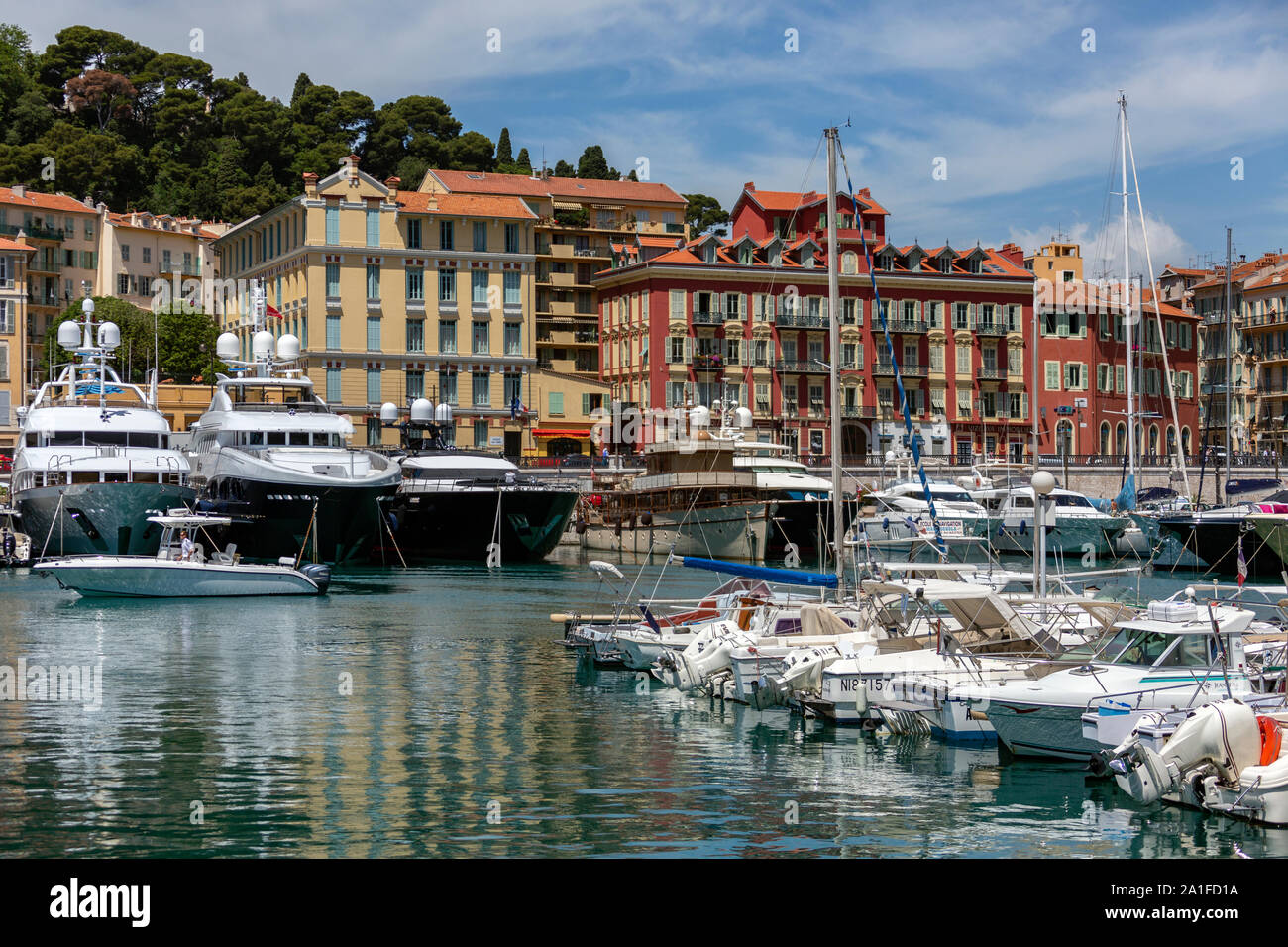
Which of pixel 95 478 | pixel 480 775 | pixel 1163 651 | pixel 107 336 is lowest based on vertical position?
pixel 480 775

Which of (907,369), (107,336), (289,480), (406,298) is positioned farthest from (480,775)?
(907,369)

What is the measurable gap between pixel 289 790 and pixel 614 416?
246 ft

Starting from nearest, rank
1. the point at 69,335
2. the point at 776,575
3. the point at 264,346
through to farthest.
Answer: the point at 776,575, the point at 264,346, the point at 69,335

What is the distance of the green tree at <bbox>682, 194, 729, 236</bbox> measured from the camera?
451 feet

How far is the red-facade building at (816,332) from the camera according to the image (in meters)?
91.4

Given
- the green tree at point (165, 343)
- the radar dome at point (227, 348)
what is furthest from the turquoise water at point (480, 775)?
the green tree at point (165, 343)

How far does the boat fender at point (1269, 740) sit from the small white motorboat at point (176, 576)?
30700 mm

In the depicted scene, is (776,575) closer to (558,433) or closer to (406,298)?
(406,298)

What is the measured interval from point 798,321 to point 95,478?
50.4 metres

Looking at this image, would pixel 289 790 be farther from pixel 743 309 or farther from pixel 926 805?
pixel 743 309

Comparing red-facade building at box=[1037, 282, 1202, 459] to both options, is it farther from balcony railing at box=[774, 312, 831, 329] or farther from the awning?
the awning

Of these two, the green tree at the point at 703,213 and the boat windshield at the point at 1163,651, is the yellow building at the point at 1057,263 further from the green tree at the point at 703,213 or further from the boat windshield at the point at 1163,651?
the boat windshield at the point at 1163,651

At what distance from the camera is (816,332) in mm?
94125
